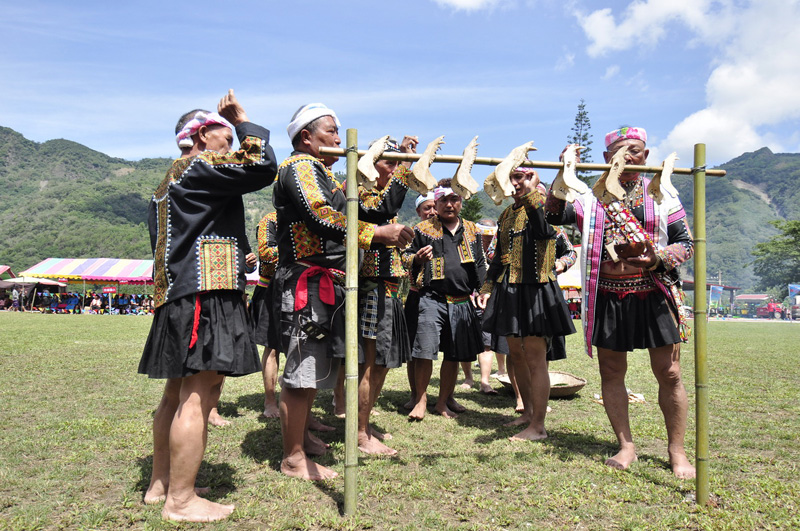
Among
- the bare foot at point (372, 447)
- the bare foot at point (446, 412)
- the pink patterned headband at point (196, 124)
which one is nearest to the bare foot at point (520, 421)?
the bare foot at point (446, 412)

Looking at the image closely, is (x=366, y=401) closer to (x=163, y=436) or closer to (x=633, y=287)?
(x=163, y=436)

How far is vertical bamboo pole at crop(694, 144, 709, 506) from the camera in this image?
A: 304 centimetres

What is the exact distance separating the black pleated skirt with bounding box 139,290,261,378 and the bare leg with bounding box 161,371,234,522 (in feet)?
0.42

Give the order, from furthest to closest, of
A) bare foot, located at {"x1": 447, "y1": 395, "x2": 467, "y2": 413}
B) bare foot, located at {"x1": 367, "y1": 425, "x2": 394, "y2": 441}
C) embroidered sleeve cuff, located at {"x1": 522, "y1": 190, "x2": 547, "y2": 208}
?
bare foot, located at {"x1": 447, "y1": 395, "x2": 467, "y2": 413}
bare foot, located at {"x1": 367, "y1": 425, "x2": 394, "y2": 441}
embroidered sleeve cuff, located at {"x1": 522, "y1": 190, "x2": 547, "y2": 208}

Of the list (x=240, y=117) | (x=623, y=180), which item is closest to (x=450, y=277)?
(x=623, y=180)

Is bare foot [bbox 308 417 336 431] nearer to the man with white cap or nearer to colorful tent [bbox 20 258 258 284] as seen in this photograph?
the man with white cap

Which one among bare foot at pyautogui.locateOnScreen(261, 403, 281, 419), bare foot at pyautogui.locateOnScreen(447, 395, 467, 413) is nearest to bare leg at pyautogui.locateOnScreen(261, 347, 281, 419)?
bare foot at pyautogui.locateOnScreen(261, 403, 281, 419)

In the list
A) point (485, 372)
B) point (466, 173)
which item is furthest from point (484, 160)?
point (485, 372)

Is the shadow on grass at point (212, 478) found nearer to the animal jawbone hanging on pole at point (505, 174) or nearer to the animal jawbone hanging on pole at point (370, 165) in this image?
the animal jawbone hanging on pole at point (370, 165)

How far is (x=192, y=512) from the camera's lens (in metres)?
2.69

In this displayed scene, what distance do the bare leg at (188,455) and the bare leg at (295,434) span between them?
66 cm

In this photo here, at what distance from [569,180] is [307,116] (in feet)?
5.47

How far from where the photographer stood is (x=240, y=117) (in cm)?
294

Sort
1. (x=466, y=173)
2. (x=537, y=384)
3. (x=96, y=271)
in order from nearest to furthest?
1. (x=466, y=173)
2. (x=537, y=384)
3. (x=96, y=271)
